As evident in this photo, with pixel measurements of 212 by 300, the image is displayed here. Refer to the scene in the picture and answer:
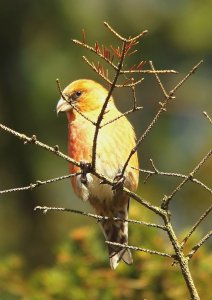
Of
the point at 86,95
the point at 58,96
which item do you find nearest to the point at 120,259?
the point at 86,95

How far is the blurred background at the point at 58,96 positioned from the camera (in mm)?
11750

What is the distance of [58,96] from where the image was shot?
12.1 meters

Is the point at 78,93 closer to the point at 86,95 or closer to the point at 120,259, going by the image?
the point at 86,95

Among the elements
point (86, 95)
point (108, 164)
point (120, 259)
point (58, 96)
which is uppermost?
point (58, 96)

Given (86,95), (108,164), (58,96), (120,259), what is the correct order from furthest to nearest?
(58,96) < (86,95) < (120,259) < (108,164)

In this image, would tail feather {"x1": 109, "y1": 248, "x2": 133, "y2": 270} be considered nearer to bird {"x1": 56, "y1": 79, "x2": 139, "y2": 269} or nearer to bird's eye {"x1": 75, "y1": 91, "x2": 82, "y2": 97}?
bird {"x1": 56, "y1": 79, "x2": 139, "y2": 269}

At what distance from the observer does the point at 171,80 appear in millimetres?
13602

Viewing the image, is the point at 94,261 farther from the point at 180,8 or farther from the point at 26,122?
the point at 180,8

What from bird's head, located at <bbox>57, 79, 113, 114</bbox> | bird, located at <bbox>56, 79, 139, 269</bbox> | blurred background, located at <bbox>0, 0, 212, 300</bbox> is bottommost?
bird, located at <bbox>56, 79, 139, 269</bbox>

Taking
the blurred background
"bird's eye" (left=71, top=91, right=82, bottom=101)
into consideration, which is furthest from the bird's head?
the blurred background

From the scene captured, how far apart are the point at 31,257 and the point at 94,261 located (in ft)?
17.1

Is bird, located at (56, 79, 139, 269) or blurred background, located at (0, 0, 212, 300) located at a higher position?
blurred background, located at (0, 0, 212, 300)

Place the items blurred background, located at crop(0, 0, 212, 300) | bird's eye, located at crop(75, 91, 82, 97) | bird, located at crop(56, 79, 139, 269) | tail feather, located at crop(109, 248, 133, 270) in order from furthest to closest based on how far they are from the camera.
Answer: blurred background, located at crop(0, 0, 212, 300), bird's eye, located at crop(75, 91, 82, 97), tail feather, located at crop(109, 248, 133, 270), bird, located at crop(56, 79, 139, 269)

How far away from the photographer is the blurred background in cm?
1175
